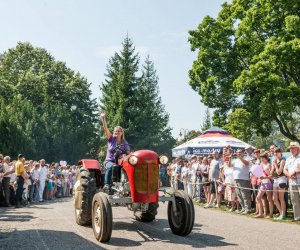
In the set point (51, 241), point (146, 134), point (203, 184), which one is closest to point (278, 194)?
point (203, 184)

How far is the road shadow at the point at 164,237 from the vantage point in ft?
25.6

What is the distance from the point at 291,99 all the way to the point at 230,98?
5.42 m

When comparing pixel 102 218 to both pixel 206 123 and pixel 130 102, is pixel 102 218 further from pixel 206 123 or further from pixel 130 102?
pixel 206 123

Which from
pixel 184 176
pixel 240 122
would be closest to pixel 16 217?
pixel 184 176

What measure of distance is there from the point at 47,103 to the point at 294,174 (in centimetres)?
4763

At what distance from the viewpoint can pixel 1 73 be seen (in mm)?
57188

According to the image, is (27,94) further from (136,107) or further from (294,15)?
(294,15)

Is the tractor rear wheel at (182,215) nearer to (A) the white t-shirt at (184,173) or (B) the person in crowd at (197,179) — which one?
(B) the person in crowd at (197,179)

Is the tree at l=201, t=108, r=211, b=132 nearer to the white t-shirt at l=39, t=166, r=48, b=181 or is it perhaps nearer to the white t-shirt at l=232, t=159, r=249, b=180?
the white t-shirt at l=39, t=166, r=48, b=181

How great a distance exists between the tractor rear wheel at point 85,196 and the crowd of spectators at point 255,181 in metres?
5.18

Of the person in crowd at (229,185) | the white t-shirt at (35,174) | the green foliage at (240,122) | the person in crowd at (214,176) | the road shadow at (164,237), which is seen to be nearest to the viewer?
the road shadow at (164,237)

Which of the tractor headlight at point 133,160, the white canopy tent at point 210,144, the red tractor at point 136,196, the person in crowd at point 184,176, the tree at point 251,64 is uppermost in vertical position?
the tree at point 251,64

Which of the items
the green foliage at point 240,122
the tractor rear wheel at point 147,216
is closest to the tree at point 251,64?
the green foliage at point 240,122

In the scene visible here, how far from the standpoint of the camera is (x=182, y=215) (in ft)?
28.1
